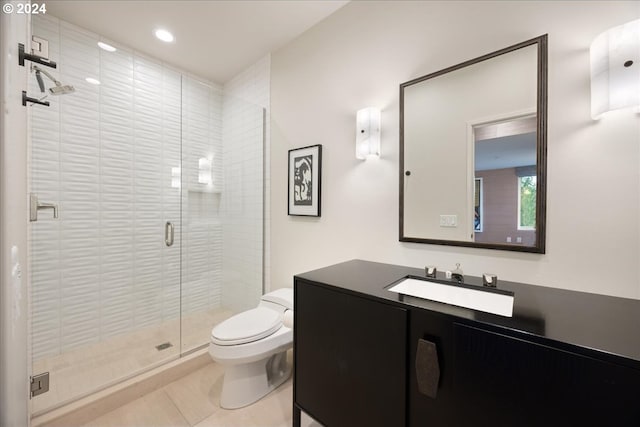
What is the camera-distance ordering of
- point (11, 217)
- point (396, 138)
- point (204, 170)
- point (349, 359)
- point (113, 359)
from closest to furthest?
point (11, 217), point (349, 359), point (396, 138), point (113, 359), point (204, 170)

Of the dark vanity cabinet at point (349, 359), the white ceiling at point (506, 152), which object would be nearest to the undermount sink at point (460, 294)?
the dark vanity cabinet at point (349, 359)

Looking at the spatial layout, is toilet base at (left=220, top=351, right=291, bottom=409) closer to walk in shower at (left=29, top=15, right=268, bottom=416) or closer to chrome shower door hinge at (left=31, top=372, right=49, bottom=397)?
walk in shower at (left=29, top=15, right=268, bottom=416)

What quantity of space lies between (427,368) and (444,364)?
54 mm

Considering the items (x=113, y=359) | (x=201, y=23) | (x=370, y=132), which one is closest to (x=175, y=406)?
(x=113, y=359)

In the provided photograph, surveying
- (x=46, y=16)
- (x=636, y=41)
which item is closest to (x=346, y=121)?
(x=636, y=41)

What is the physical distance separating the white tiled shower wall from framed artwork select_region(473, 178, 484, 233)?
5.91 ft

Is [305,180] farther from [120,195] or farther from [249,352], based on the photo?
[120,195]

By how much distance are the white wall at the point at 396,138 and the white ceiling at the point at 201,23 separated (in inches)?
5.8

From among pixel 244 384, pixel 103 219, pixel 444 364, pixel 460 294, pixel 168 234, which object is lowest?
pixel 244 384

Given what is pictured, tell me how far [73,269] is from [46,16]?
5.87ft

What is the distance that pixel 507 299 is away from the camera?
101 centimetres

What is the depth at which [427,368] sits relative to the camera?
2.80 feet

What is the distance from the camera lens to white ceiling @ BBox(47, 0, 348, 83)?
1777 mm

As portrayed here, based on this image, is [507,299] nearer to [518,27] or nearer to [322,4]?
[518,27]
